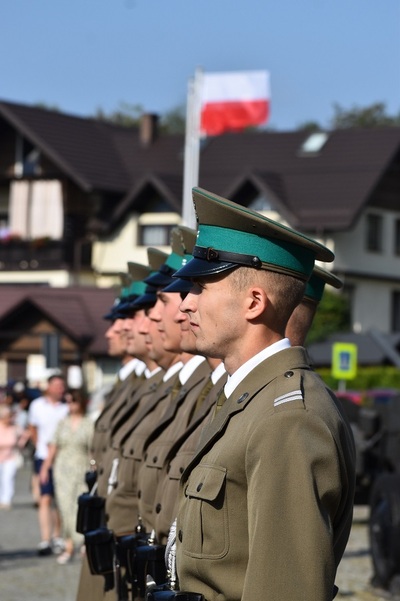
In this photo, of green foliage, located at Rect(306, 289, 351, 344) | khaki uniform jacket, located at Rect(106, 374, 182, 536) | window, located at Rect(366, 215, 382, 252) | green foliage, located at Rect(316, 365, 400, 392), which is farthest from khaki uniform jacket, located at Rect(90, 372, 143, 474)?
window, located at Rect(366, 215, 382, 252)

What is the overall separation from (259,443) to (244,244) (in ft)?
1.89

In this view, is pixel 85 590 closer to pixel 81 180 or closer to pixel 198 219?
pixel 198 219

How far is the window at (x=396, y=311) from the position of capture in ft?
158

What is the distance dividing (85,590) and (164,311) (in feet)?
4.60

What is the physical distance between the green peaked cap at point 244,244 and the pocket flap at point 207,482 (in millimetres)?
504

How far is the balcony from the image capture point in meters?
47.0

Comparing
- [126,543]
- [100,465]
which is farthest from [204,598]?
[100,465]

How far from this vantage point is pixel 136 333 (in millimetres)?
7387

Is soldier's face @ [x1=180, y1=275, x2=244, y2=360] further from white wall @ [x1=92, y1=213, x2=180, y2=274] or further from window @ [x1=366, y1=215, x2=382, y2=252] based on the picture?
window @ [x1=366, y1=215, x2=382, y2=252]

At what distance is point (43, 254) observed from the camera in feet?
156

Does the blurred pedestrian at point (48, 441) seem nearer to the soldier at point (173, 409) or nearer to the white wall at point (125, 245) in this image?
the soldier at point (173, 409)

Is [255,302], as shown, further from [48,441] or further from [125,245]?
[125,245]

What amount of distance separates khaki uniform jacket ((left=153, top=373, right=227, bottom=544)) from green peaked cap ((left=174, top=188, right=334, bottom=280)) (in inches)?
62.0

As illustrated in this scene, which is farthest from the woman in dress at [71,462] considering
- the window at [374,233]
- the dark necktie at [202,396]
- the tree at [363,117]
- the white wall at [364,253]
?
the tree at [363,117]
